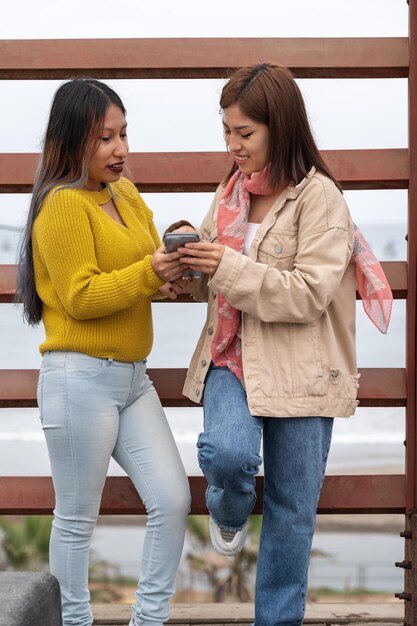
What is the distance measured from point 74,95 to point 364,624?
2.10m

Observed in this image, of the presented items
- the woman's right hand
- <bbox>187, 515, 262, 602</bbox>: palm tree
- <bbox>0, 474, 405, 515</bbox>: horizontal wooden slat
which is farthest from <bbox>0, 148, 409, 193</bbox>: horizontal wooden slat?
<bbox>187, 515, 262, 602</bbox>: palm tree

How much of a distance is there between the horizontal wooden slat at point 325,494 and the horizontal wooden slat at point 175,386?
0.85ft

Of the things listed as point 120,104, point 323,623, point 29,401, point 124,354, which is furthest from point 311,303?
point 323,623

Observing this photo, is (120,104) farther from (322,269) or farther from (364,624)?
(364,624)

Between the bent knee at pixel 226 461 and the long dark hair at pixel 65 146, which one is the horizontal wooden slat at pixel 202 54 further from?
the bent knee at pixel 226 461

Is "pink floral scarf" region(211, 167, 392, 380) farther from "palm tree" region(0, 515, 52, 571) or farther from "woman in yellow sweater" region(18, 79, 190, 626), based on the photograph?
"palm tree" region(0, 515, 52, 571)

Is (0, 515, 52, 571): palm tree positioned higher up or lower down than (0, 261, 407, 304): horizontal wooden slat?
lower down

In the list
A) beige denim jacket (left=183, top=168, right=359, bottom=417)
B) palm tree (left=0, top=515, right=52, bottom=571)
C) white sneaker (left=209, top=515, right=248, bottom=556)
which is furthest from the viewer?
palm tree (left=0, top=515, right=52, bottom=571)

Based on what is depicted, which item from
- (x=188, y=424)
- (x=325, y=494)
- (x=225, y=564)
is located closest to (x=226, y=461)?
(x=325, y=494)

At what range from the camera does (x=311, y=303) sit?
2928 millimetres

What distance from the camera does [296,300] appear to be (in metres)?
Result: 2.91

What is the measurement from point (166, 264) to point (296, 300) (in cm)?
37

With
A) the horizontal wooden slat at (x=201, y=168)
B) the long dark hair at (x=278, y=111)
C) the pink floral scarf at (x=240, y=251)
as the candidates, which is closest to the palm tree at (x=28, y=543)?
the horizontal wooden slat at (x=201, y=168)

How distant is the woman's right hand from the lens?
2963 millimetres
